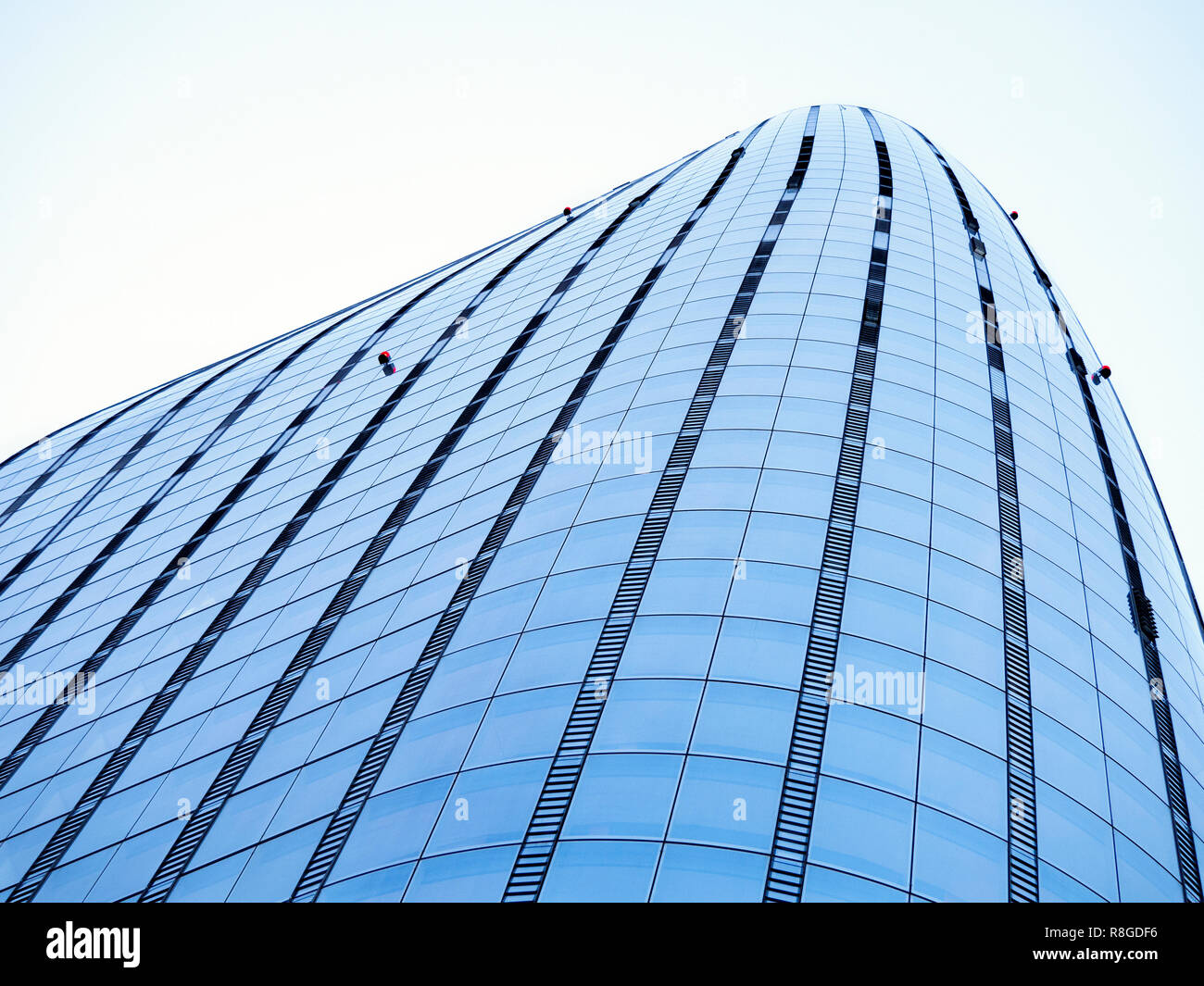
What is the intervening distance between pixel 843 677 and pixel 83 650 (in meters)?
30.3

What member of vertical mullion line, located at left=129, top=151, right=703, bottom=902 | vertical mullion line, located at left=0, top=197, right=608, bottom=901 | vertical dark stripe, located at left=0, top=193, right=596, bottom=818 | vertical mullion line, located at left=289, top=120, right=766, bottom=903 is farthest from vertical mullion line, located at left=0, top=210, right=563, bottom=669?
vertical mullion line, located at left=289, top=120, right=766, bottom=903

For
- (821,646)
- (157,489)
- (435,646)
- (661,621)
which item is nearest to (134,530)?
(157,489)

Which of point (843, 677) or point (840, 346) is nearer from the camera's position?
point (843, 677)

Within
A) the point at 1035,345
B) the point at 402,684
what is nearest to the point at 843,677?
the point at 402,684

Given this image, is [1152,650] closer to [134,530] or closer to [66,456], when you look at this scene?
[134,530]

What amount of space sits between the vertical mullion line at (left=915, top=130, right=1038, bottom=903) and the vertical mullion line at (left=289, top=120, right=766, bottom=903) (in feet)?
48.2

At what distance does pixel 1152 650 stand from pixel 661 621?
17.8 metres

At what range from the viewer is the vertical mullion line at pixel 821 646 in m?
17.7

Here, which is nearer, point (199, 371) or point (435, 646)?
point (435, 646)

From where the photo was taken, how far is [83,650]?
118ft

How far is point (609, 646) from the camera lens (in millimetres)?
23312

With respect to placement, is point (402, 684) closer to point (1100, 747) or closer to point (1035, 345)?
point (1100, 747)

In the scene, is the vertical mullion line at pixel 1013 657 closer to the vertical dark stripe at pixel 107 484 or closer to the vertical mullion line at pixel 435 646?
the vertical mullion line at pixel 435 646
